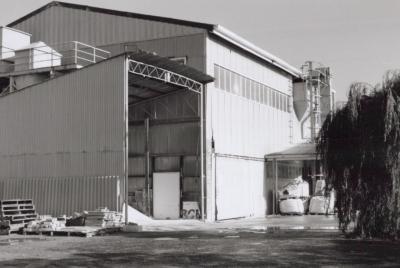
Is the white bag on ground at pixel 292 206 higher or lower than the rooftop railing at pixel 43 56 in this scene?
lower

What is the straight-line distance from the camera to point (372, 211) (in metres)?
16.5

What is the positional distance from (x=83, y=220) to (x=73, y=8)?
14.7 m

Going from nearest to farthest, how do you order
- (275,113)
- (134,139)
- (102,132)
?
1. (102,132)
2. (134,139)
3. (275,113)

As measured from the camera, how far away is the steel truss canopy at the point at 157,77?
23781 mm

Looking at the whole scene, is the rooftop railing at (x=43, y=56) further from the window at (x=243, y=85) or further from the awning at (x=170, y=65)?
the window at (x=243, y=85)

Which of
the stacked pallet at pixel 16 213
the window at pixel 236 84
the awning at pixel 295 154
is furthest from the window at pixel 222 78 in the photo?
the stacked pallet at pixel 16 213

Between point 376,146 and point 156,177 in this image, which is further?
point 156,177

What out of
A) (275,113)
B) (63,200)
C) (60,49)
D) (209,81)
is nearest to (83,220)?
(63,200)

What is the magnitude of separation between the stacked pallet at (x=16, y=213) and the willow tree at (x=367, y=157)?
11.2 meters

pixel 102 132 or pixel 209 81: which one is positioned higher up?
pixel 209 81

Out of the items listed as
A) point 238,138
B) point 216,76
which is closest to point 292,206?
point 238,138

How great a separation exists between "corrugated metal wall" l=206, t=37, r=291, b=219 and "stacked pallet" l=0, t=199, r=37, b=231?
8.55 metres

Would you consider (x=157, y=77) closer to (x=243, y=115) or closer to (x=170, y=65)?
(x=170, y=65)

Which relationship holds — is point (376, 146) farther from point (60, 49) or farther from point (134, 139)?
point (60, 49)
